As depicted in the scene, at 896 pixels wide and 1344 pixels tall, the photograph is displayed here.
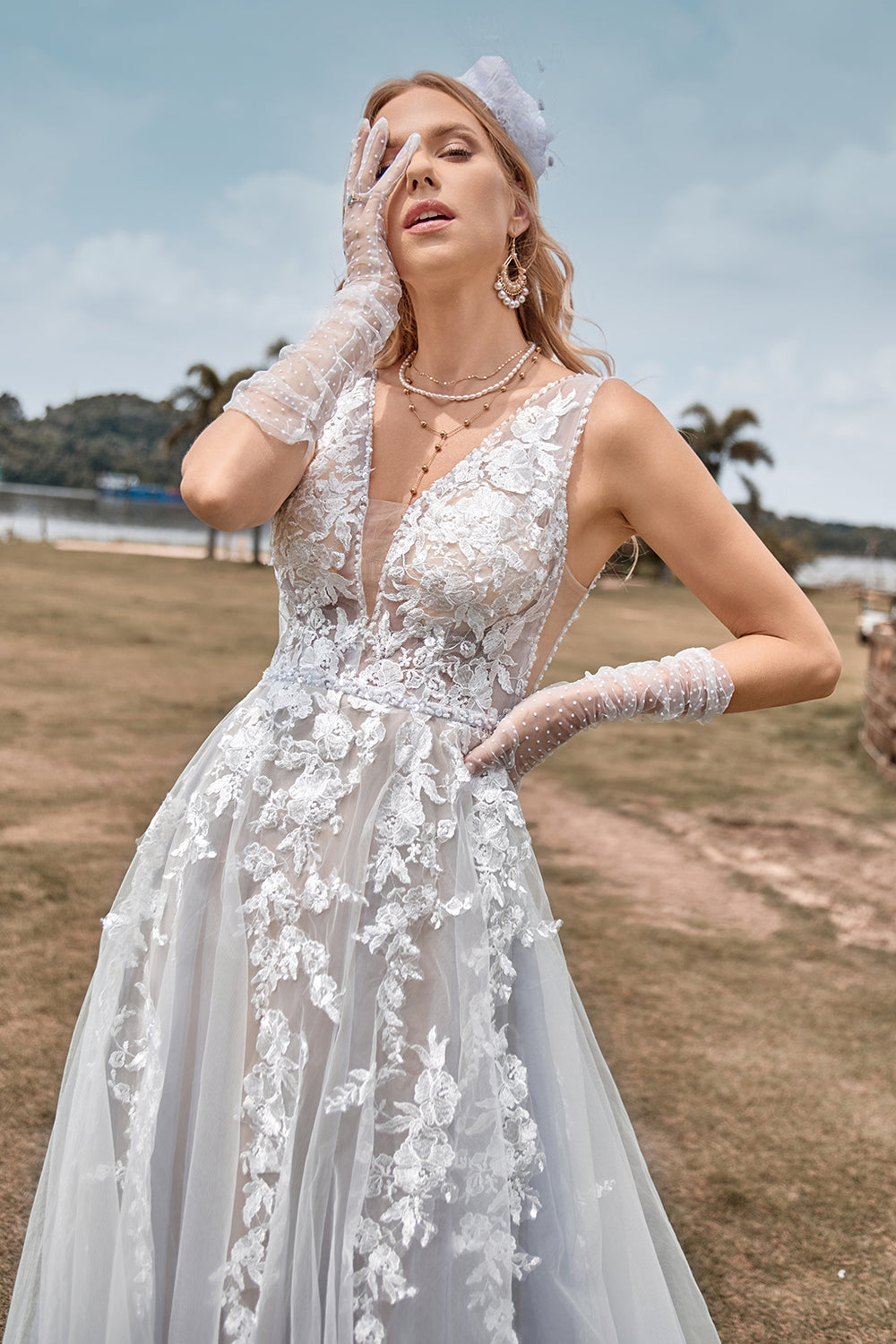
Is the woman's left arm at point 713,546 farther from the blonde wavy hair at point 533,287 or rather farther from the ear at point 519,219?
the ear at point 519,219

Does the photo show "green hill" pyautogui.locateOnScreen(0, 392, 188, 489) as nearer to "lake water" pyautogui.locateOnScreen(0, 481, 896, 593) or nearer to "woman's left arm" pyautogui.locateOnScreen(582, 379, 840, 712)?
"lake water" pyautogui.locateOnScreen(0, 481, 896, 593)

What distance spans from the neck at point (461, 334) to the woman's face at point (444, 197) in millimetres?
46

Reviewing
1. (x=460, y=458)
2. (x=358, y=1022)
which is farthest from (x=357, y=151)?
(x=358, y=1022)

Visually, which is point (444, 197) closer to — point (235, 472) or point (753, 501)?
point (235, 472)

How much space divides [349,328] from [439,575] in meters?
0.48

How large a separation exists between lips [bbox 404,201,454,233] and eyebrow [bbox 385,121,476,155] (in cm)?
15

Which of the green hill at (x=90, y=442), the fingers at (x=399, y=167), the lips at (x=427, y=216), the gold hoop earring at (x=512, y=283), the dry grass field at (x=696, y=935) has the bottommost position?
the dry grass field at (x=696, y=935)

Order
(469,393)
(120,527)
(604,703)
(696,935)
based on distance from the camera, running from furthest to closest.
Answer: (120,527)
(696,935)
(469,393)
(604,703)

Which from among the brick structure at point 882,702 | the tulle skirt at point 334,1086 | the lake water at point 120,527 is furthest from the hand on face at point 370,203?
the lake water at point 120,527

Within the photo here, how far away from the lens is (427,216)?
192cm

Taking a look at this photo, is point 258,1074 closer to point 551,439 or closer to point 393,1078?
point 393,1078

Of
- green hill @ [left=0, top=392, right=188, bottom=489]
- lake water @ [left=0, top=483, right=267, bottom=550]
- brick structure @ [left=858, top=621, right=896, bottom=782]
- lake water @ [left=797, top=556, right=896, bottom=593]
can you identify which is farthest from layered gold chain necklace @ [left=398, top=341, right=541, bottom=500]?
lake water @ [left=797, top=556, right=896, bottom=593]

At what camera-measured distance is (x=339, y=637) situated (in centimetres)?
176

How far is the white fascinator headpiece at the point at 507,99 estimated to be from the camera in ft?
6.69
